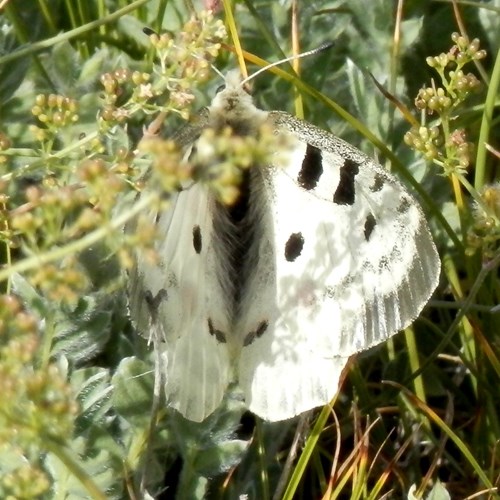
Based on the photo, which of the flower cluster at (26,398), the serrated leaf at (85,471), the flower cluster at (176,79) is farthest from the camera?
the serrated leaf at (85,471)

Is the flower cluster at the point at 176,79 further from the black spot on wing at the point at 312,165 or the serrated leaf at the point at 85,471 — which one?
the serrated leaf at the point at 85,471

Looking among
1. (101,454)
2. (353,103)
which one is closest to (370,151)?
(353,103)

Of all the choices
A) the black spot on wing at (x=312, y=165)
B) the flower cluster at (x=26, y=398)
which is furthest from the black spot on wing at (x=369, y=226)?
the flower cluster at (x=26, y=398)

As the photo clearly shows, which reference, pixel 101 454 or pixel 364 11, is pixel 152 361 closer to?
pixel 101 454

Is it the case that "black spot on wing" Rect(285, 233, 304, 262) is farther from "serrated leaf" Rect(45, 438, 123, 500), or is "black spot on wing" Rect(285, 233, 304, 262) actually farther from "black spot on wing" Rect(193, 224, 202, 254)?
"serrated leaf" Rect(45, 438, 123, 500)

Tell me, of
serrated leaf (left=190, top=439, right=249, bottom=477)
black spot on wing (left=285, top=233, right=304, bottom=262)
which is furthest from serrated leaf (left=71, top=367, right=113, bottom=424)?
black spot on wing (left=285, top=233, right=304, bottom=262)

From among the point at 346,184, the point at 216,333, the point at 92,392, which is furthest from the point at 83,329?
the point at 346,184

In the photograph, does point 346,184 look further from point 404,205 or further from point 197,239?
point 197,239
